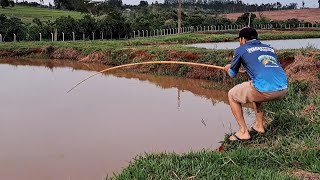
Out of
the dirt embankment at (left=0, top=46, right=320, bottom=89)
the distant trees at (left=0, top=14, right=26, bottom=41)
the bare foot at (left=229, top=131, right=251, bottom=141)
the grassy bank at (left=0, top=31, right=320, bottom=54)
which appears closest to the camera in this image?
the bare foot at (left=229, top=131, right=251, bottom=141)

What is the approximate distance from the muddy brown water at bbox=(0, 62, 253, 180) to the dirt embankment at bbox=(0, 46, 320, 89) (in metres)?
0.73

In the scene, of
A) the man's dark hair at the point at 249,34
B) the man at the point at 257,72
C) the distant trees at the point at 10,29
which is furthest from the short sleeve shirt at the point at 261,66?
the distant trees at the point at 10,29

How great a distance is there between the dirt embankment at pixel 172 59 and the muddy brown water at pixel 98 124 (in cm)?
73

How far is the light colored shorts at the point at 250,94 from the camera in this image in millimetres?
4832

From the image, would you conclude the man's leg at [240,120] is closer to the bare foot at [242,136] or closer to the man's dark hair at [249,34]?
the bare foot at [242,136]

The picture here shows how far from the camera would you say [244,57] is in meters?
4.86

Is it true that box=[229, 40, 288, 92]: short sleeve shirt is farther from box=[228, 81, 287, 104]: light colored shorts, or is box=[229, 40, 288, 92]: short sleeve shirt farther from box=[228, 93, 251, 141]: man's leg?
box=[228, 93, 251, 141]: man's leg

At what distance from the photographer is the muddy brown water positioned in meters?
5.01

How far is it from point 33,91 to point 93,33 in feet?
54.1

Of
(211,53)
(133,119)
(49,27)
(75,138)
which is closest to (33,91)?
(133,119)

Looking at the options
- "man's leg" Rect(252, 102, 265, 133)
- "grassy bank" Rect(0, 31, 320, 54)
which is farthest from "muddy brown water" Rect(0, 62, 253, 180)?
"grassy bank" Rect(0, 31, 320, 54)

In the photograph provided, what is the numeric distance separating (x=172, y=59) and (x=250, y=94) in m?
8.35

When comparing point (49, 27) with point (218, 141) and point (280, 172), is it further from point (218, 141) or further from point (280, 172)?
point (280, 172)

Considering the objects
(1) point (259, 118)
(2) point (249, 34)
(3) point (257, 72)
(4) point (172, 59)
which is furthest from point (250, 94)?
(4) point (172, 59)
